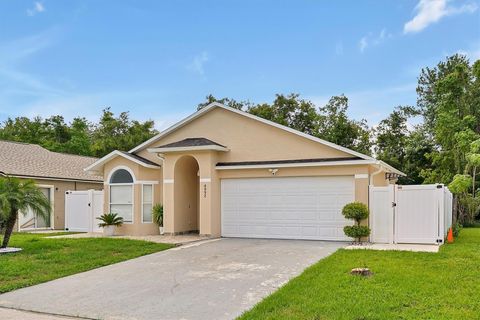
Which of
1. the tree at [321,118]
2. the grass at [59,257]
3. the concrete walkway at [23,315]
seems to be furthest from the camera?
the tree at [321,118]

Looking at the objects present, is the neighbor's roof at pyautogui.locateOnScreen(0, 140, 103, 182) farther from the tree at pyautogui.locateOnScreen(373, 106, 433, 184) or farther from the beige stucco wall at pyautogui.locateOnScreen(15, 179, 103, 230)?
the tree at pyautogui.locateOnScreen(373, 106, 433, 184)

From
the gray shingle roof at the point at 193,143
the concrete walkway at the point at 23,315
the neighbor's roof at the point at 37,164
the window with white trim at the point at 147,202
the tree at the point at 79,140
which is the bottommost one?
the concrete walkway at the point at 23,315

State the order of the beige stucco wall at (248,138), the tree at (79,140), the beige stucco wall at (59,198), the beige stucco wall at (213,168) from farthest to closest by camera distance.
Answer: the tree at (79,140) → the beige stucco wall at (59,198) → the beige stucco wall at (248,138) → the beige stucco wall at (213,168)

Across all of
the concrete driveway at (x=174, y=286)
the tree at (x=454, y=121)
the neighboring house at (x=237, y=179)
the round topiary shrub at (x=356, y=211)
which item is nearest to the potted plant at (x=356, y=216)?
the round topiary shrub at (x=356, y=211)

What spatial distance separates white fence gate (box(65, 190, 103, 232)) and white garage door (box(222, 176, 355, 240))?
21.9 feet

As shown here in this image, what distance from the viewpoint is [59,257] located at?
1239 cm

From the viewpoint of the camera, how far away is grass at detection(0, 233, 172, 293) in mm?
10141

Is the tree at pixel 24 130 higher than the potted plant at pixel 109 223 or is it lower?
higher

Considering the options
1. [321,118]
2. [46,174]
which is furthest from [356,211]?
[321,118]

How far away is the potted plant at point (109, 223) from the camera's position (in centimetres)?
1831

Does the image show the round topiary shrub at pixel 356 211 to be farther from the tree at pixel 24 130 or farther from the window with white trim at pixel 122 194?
the tree at pixel 24 130

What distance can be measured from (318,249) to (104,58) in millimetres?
14054

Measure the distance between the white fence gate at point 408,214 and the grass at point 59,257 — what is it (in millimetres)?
7138

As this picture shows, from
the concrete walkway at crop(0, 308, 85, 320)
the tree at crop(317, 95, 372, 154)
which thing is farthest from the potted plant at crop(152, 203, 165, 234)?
the tree at crop(317, 95, 372, 154)
